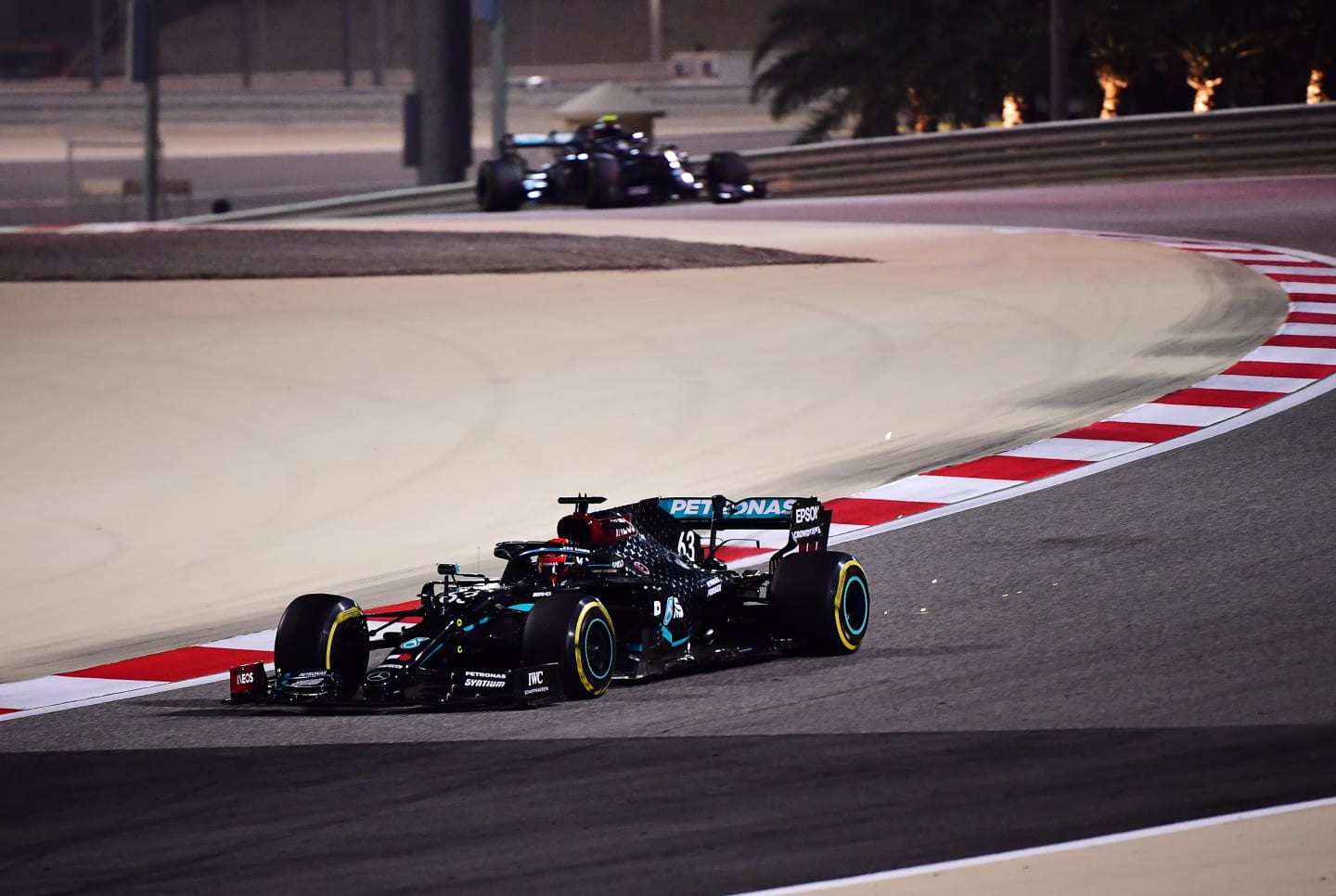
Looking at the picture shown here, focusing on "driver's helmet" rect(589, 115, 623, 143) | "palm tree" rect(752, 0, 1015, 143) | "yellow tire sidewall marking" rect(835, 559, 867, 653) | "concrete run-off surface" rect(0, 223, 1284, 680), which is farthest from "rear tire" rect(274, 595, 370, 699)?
"palm tree" rect(752, 0, 1015, 143)

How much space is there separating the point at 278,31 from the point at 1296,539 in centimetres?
8616

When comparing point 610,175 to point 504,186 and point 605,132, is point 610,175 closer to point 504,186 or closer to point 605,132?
point 605,132

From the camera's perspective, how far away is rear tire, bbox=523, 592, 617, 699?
600 centimetres

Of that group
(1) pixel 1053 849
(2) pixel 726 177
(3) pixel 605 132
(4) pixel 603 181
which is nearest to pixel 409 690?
(1) pixel 1053 849

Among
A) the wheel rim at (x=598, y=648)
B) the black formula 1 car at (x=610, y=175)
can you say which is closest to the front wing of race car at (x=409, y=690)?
the wheel rim at (x=598, y=648)

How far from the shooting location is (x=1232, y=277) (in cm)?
1573

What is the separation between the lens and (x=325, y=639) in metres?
6.27

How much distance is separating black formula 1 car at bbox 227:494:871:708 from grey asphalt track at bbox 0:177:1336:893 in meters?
0.09

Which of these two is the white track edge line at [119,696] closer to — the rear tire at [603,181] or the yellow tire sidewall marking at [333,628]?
the yellow tire sidewall marking at [333,628]

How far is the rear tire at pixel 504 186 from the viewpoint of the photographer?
26641mm

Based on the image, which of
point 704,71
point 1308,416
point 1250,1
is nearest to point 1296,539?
point 1308,416

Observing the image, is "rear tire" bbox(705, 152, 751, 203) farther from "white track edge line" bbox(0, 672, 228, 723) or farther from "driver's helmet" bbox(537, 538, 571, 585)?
"driver's helmet" bbox(537, 538, 571, 585)

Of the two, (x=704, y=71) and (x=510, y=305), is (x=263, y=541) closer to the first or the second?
(x=510, y=305)

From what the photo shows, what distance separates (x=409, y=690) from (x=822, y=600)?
1.33 m
